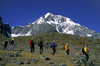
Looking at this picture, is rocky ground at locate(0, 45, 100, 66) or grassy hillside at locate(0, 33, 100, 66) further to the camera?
grassy hillside at locate(0, 33, 100, 66)

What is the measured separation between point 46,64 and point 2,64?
4630mm

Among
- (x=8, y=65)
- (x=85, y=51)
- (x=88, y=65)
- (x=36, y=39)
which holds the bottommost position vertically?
(x=88, y=65)

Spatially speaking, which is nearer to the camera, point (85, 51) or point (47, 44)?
point (85, 51)

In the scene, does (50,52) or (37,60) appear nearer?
(37,60)

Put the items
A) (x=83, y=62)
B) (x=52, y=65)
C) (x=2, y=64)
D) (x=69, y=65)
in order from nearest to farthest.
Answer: (x=2, y=64), (x=52, y=65), (x=69, y=65), (x=83, y=62)

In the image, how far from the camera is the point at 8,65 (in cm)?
864

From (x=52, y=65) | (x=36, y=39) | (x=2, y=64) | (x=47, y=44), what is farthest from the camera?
(x=36, y=39)

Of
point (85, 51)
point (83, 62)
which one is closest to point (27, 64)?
point (83, 62)

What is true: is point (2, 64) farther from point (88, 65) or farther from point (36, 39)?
point (36, 39)

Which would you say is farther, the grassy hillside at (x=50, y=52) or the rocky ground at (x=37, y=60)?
the grassy hillside at (x=50, y=52)

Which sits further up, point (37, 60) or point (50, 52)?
point (37, 60)

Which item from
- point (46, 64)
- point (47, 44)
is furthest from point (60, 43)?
point (46, 64)

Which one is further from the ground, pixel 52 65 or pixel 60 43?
pixel 60 43

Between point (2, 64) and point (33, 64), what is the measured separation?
10.3 ft
